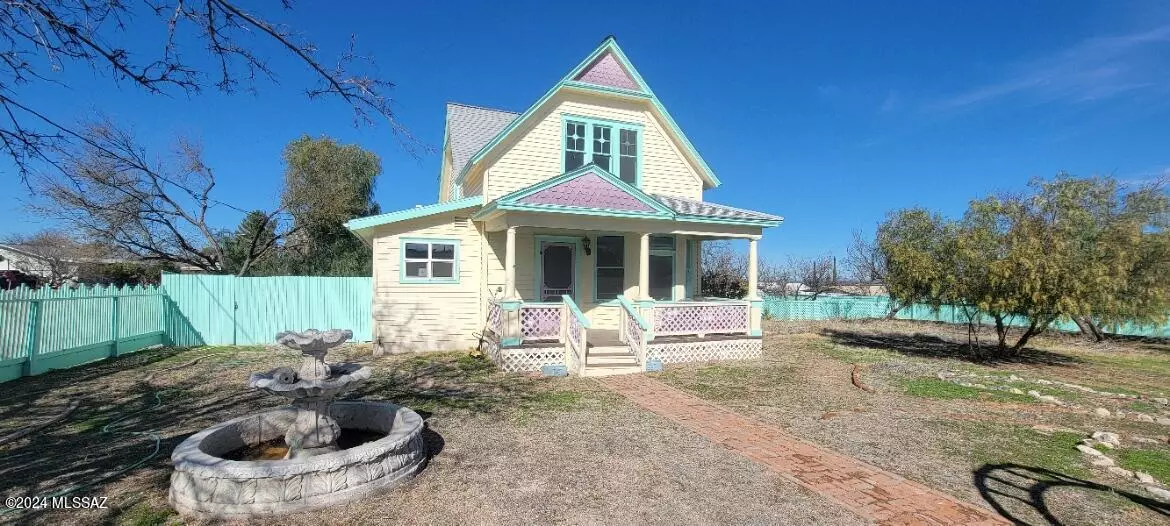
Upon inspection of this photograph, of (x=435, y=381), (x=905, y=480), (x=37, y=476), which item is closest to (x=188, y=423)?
(x=37, y=476)

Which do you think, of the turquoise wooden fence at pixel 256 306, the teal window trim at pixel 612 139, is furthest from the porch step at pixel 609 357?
the turquoise wooden fence at pixel 256 306

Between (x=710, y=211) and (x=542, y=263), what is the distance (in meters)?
4.45

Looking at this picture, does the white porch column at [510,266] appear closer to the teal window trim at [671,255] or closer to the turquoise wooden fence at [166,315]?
the teal window trim at [671,255]

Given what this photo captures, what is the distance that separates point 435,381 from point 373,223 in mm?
4343

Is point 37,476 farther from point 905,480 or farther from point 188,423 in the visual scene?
point 905,480

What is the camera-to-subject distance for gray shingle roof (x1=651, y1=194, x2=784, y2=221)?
12375 mm

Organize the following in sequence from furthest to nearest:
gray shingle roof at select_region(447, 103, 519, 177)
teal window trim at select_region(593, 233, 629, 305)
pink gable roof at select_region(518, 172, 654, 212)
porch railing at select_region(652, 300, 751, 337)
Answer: gray shingle roof at select_region(447, 103, 519, 177) < teal window trim at select_region(593, 233, 629, 305) < porch railing at select_region(652, 300, 751, 337) < pink gable roof at select_region(518, 172, 654, 212)

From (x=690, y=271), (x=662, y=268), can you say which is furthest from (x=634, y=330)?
(x=690, y=271)

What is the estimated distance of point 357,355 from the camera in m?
12.5

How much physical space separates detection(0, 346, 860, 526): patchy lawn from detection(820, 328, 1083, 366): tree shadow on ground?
888cm

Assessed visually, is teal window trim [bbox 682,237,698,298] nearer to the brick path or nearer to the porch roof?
the porch roof

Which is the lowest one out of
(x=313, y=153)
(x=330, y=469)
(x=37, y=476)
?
(x=37, y=476)

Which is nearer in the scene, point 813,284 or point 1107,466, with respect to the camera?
point 1107,466

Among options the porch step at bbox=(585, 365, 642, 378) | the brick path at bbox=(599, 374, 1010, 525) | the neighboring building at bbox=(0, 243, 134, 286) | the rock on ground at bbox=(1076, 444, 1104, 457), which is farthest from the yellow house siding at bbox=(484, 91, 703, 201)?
the neighboring building at bbox=(0, 243, 134, 286)
